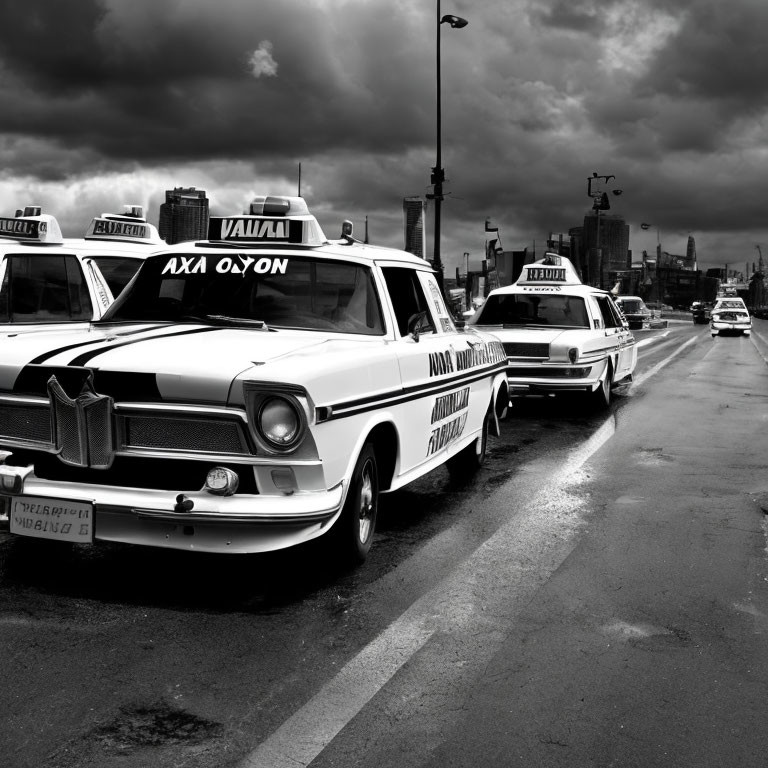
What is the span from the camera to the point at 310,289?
6012mm

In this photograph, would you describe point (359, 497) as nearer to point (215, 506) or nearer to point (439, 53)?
point (215, 506)

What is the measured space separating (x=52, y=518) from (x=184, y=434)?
72 cm

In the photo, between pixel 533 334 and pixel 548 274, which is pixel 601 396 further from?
pixel 548 274

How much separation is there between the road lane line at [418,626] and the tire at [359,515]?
48cm

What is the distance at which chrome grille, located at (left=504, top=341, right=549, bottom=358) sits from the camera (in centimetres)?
1288

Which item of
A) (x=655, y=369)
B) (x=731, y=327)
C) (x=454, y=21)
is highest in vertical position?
(x=454, y=21)

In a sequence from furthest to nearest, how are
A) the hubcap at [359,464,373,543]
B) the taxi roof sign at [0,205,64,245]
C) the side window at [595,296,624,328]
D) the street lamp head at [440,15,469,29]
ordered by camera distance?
the street lamp head at [440,15,469,29]
the side window at [595,296,624,328]
the taxi roof sign at [0,205,64,245]
the hubcap at [359,464,373,543]

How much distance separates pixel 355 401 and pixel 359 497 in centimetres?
52

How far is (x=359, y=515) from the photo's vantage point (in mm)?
5289

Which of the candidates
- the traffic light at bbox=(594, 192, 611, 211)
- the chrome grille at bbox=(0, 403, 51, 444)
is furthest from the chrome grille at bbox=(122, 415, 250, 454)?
the traffic light at bbox=(594, 192, 611, 211)

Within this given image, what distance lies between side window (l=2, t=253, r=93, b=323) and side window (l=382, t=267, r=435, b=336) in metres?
3.20

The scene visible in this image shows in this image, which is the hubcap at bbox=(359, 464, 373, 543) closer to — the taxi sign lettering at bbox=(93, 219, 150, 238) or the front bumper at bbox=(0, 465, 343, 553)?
the front bumper at bbox=(0, 465, 343, 553)

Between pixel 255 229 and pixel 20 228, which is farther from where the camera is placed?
pixel 20 228

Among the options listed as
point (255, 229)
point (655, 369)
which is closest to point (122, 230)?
point (255, 229)
